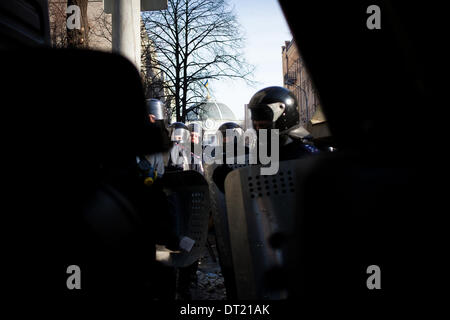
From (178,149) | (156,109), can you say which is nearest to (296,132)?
(156,109)

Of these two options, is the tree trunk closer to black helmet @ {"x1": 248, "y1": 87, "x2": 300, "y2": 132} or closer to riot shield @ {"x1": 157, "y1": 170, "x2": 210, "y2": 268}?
black helmet @ {"x1": 248, "y1": 87, "x2": 300, "y2": 132}

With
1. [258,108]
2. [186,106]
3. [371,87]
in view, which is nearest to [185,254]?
[258,108]

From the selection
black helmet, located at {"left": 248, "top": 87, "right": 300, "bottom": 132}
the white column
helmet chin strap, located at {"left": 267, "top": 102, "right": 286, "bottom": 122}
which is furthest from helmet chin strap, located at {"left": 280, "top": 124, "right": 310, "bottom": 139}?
the white column

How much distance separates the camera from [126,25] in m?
5.59

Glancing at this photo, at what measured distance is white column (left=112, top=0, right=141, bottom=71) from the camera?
5.52 metres

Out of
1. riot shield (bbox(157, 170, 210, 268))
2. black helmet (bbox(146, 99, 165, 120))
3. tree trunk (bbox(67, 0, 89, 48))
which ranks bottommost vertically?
riot shield (bbox(157, 170, 210, 268))

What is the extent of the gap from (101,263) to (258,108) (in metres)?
2.59

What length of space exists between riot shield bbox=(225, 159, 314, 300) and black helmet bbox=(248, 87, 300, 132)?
1548mm

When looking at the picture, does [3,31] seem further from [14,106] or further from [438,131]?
[438,131]

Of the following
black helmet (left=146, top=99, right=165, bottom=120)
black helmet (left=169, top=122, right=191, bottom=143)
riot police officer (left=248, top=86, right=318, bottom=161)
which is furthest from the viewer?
black helmet (left=169, top=122, right=191, bottom=143)

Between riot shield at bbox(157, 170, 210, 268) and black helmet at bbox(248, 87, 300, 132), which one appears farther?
black helmet at bbox(248, 87, 300, 132)

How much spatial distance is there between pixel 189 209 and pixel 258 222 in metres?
1.23

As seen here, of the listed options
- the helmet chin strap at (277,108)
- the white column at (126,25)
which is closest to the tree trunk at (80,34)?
the white column at (126,25)

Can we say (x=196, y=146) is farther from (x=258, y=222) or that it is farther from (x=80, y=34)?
(x=258, y=222)
